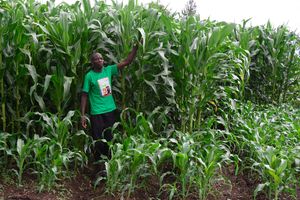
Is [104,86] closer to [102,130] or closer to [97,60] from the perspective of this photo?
[97,60]

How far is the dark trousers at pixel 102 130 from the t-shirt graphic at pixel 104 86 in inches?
9.5

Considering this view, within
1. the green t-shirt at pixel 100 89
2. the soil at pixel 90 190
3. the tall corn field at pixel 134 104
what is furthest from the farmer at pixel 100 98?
the soil at pixel 90 190

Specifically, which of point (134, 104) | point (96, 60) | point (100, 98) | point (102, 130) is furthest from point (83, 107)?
point (134, 104)

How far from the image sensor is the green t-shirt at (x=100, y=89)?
4289 millimetres

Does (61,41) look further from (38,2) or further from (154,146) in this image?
(154,146)

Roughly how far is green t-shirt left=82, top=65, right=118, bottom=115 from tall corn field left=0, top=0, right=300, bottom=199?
0.55 ft

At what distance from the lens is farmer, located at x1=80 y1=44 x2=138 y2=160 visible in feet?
14.0

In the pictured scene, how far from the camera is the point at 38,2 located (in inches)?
191

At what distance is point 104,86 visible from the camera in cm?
435

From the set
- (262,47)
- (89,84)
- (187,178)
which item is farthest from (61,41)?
(262,47)

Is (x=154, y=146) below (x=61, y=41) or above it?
below

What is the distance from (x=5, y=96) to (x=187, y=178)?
6.82 feet

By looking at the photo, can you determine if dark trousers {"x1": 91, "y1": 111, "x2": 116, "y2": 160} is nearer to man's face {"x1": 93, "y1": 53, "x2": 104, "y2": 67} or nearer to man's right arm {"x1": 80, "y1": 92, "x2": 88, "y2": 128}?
man's right arm {"x1": 80, "y1": 92, "x2": 88, "y2": 128}

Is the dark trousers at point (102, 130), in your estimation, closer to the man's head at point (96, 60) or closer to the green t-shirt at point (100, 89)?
the green t-shirt at point (100, 89)
